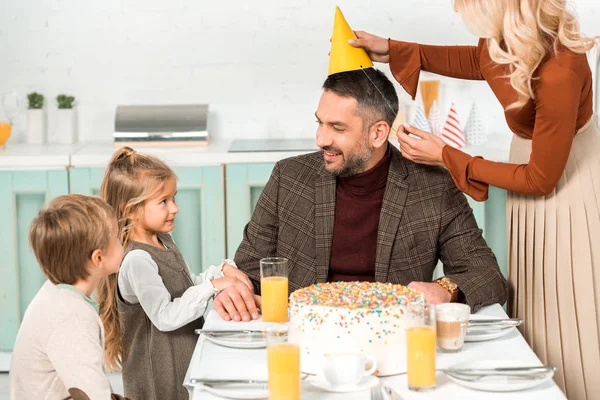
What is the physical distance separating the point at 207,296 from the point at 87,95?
192 centimetres

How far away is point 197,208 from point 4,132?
82 centimetres

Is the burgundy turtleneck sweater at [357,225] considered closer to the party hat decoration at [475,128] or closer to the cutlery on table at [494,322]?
the cutlery on table at [494,322]

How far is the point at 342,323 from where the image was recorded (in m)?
1.59

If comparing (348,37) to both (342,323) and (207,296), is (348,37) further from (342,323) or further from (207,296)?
(342,323)

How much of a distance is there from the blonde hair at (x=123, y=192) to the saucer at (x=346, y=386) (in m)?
0.89

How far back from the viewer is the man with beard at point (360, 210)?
2287 millimetres

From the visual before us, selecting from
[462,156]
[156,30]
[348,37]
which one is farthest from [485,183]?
[156,30]

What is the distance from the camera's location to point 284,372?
1.46m

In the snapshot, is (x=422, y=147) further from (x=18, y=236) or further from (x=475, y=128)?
(x=18, y=236)

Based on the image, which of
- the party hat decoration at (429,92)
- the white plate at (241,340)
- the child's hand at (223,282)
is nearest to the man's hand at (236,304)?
the child's hand at (223,282)

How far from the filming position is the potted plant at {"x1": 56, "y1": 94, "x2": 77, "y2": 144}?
12.1 feet

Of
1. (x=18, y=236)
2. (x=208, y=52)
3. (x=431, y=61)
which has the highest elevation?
(x=208, y=52)

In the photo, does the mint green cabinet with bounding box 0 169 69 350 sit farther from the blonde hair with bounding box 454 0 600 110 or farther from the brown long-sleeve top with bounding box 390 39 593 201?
the blonde hair with bounding box 454 0 600 110

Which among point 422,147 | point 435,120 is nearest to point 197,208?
point 435,120
